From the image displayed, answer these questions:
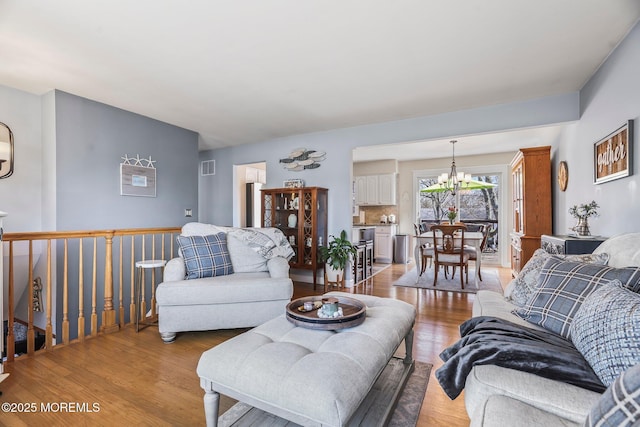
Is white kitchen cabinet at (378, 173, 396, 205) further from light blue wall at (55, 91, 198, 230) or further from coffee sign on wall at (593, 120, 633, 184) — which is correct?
coffee sign on wall at (593, 120, 633, 184)

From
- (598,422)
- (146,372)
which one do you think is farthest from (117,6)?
(598,422)


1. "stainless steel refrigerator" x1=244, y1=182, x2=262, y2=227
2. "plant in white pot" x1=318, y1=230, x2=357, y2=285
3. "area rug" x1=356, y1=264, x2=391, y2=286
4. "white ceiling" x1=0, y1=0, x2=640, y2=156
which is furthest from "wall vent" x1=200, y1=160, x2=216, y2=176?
"area rug" x1=356, y1=264, x2=391, y2=286

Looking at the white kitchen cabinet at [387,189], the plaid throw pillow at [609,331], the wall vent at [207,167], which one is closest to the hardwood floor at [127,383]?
the plaid throw pillow at [609,331]

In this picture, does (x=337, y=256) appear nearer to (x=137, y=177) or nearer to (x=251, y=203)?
(x=251, y=203)

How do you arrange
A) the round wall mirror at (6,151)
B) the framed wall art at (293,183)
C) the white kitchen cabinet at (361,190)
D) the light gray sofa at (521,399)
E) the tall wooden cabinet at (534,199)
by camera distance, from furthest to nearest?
the white kitchen cabinet at (361,190) < the framed wall art at (293,183) < the tall wooden cabinet at (534,199) < the round wall mirror at (6,151) < the light gray sofa at (521,399)

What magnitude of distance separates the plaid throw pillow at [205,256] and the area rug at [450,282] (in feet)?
9.02

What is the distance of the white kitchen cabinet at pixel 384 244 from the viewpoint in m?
6.66

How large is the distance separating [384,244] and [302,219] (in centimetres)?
275

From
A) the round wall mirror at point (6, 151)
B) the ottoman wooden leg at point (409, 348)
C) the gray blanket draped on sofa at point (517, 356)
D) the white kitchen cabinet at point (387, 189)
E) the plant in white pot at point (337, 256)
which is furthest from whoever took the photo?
the white kitchen cabinet at point (387, 189)

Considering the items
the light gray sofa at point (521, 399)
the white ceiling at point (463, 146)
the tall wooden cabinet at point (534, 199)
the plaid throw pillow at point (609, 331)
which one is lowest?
the light gray sofa at point (521, 399)

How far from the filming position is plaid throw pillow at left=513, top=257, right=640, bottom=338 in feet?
4.41

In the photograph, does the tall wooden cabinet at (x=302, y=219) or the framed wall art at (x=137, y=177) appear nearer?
the framed wall art at (x=137, y=177)

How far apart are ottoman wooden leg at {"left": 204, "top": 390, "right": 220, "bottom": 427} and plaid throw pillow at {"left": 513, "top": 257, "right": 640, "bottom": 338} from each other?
5.18ft

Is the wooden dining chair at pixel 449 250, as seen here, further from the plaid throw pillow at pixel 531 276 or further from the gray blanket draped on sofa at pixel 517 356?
the gray blanket draped on sofa at pixel 517 356
